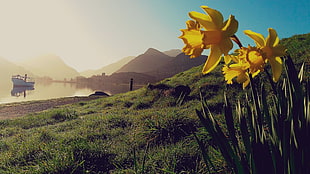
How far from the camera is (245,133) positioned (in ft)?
3.18

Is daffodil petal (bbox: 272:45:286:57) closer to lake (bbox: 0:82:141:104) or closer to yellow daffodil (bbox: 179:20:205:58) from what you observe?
yellow daffodil (bbox: 179:20:205:58)

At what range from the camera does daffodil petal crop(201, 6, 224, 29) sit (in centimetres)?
88

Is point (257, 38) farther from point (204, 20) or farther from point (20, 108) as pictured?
point (20, 108)

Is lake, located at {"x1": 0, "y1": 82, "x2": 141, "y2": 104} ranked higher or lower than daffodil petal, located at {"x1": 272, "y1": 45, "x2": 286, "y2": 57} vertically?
lower

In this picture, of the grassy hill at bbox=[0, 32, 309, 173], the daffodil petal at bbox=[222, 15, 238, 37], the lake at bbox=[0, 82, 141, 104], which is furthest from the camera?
the lake at bbox=[0, 82, 141, 104]

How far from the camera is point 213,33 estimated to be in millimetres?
894

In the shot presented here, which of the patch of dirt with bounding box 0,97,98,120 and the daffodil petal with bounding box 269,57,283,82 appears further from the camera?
the patch of dirt with bounding box 0,97,98,120

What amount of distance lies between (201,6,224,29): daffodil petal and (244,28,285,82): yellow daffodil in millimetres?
141

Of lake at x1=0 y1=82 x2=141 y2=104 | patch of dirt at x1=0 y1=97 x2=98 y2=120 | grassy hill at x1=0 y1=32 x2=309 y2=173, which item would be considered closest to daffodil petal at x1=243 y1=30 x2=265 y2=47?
grassy hill at x1=0 y1=32 x2=309 y2=173

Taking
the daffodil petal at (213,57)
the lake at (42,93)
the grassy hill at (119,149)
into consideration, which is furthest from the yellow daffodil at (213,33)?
the lake at (42,93)

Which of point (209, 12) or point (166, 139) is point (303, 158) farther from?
point (166, 139)

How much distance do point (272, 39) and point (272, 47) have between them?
0.12 ft

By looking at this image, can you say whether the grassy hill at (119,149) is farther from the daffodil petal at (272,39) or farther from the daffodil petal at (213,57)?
the daffodil petal at (272,39)

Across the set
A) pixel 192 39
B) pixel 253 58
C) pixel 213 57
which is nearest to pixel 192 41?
pixel 192 39
